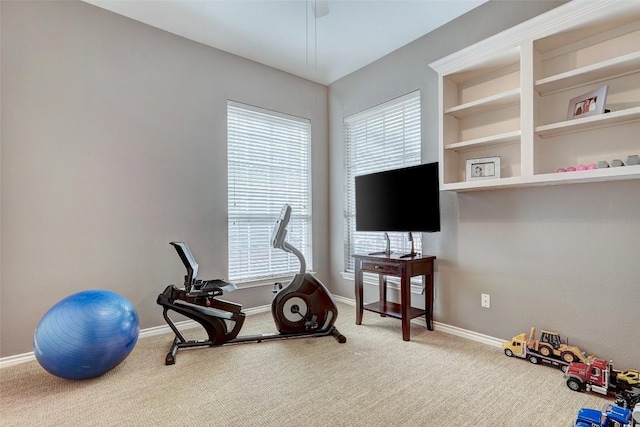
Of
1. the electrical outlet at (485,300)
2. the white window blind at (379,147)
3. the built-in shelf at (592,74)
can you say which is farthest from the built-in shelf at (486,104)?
the electrical outlet at (485,300)

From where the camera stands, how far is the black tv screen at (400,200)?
2947 mm

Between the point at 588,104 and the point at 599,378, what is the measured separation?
1.76 metres

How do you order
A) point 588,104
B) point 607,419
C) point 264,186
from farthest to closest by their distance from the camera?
1. point 264,186
2. point 588,104
3. point 607,419

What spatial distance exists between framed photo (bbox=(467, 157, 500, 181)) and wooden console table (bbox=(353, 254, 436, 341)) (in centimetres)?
88

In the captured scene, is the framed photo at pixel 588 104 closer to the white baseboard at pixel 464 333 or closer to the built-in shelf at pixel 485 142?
the built-in shelf at pixel 485 142

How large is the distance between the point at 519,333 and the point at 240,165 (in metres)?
3.18

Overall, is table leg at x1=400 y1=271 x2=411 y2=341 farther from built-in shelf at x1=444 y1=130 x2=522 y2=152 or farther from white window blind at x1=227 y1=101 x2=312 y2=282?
white window blind at x1=227 y1=101 x2=312 y2=282

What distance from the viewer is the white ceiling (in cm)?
289

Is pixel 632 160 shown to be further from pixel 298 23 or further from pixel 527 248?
pixel 298 23

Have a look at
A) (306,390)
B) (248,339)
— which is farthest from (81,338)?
(306,390)

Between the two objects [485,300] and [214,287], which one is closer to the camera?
[214,287]

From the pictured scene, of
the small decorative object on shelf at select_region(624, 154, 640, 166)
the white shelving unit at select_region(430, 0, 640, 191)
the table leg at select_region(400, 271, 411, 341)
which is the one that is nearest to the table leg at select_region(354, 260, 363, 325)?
the table leg at select_region(400, 271, 411, 341)

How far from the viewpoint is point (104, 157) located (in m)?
2.92

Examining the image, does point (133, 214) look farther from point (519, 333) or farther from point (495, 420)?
point (519, 333)
